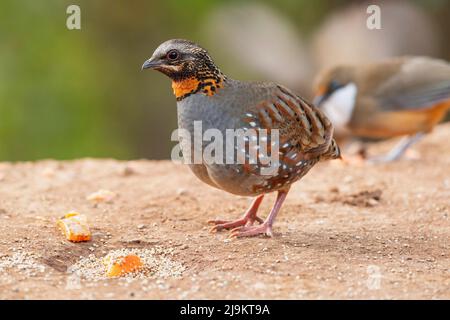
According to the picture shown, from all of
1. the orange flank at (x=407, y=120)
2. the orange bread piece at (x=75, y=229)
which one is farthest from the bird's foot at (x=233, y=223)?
the orange flank at (x=407, y=120)

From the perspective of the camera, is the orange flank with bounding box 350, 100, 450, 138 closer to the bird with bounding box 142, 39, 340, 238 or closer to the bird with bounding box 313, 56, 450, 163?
the bird with bounding box 313, 56, 450, 163

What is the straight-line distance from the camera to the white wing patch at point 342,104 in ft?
31.6

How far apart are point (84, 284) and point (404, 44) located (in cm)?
1005

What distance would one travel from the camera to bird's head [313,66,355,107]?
32.2 ft

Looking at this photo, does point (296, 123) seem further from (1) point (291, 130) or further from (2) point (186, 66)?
(2) point (186, 66)

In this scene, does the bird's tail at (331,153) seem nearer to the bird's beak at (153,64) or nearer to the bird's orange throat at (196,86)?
the bird's orange throat at (196,86)

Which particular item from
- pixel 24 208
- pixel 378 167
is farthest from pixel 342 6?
pixel 24 208

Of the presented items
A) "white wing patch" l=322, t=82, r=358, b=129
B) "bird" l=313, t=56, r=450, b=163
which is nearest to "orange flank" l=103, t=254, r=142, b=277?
"bird" l=313, t=56, r=450, b=163

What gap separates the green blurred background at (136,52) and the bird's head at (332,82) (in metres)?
3.09

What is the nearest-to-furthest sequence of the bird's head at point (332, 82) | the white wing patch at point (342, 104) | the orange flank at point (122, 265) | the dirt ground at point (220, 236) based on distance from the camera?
the dirt ground at point (220, 236) < the orange flank at point (122, 265) < the white wing patch at point (342, 104) < the bird's head at point (332, 82)

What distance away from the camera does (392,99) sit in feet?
30.5

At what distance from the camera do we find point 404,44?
43.2ft
